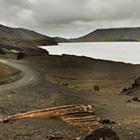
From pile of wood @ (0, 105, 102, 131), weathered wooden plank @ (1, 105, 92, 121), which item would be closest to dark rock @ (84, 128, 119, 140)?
pile of wood @ (0, 105, 102, 131)

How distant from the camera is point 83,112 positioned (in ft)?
97.1

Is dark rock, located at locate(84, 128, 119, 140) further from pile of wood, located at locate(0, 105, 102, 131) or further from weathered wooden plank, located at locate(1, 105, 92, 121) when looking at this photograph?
weathered wooden plank, located at locate(1, 105, 92, 121)

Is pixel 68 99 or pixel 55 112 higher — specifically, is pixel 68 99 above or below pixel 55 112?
below

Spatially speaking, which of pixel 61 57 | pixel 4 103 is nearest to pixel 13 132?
pixel 4 103

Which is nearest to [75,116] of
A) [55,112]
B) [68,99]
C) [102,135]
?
[55,112]

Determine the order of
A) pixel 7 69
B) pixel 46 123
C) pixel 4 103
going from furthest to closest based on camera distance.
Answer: pixel 7 69, pixel 4 103, pixel 46 123

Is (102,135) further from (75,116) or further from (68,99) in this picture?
(68,99)

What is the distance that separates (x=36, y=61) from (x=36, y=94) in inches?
2192

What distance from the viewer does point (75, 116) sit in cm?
2978

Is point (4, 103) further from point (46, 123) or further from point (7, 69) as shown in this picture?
point (7, 69)

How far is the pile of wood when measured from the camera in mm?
28930

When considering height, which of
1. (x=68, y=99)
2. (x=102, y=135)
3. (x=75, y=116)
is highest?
(x=102, y=135)

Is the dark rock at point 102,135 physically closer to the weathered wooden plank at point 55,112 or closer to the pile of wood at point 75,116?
the pile of wood at point 75,116

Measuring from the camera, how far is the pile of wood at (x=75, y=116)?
2893cm
